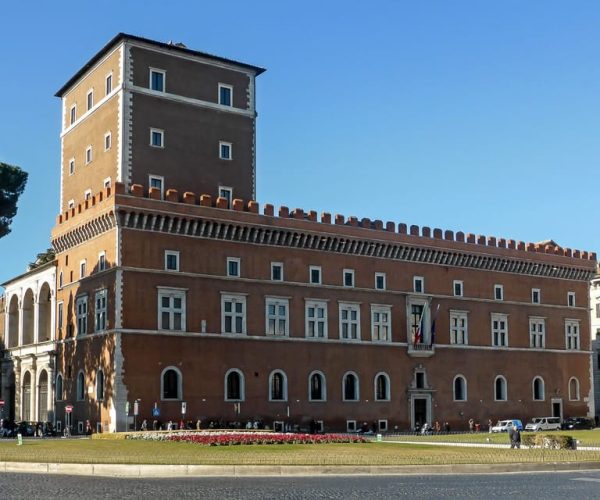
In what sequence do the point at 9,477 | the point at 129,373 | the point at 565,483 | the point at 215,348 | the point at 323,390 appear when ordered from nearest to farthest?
the point at 565,483 < the point at 9,477 < the point at 129,373 < the point at 215,348 < the point at 323,390

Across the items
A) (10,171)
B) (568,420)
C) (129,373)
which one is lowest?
(568,420)

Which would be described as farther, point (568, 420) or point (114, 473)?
point (568, 420)

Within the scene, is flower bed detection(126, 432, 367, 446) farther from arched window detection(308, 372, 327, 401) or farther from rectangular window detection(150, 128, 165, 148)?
rectangular window detection(150, 128, 165, 148)

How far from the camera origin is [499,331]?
7369 centimetres

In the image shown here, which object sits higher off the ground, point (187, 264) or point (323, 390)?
point (187, 264)

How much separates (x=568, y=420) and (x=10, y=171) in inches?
1869

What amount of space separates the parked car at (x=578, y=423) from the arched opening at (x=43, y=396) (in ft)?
126

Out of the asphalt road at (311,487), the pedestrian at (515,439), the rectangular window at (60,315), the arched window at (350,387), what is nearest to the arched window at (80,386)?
the rectangular window at (60,315)

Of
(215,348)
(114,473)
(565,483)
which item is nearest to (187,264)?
(215,348)

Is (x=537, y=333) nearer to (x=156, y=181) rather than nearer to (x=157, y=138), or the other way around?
(x=156, y=181)

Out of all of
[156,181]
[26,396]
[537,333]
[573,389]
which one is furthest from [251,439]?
[573,389]

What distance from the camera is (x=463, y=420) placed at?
69812mm

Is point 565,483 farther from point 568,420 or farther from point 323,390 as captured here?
point 568,420

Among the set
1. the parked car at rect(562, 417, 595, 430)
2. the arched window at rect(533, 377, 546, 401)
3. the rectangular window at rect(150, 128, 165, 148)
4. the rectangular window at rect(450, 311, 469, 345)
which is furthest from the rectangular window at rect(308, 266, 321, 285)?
the parked car at rect(562, 417, 595, 430)
